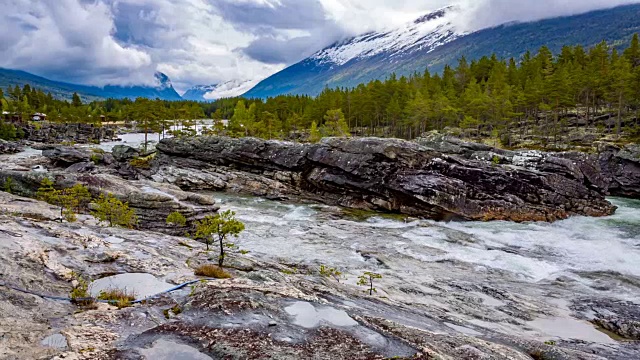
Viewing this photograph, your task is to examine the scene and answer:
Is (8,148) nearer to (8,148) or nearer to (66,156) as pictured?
(8,148)

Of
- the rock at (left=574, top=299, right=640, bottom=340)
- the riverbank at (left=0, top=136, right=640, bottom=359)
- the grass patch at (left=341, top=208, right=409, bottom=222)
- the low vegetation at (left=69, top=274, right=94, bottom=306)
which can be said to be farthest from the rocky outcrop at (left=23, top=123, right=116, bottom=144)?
the rock at (left=574, top=299, right=640, bottom=340)

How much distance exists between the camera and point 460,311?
15.5 meters

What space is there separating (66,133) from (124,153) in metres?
65.0

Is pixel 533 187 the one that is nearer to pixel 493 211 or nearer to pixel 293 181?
pixel 493 211

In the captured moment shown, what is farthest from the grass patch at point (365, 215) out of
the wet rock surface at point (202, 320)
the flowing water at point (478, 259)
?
the wet rock surface at point (202, 320)

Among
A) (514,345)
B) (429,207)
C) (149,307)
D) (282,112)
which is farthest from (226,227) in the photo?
(282,112)

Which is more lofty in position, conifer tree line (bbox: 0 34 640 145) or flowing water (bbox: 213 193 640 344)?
conifer tree line (bbox: 0 34 640 145)

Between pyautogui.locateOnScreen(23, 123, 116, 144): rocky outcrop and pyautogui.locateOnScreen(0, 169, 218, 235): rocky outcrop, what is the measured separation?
83565 mm

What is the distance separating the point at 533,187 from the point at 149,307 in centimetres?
3860

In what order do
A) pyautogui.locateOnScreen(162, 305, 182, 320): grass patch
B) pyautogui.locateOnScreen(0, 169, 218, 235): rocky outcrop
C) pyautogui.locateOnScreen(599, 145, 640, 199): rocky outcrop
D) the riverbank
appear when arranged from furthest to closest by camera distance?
pyautogui.locateOnScreen(599, 145, 640, 199): rocky outcrop < pyautogui.locateOnScreen(0, 169, 218, 235): rocky outcrop < pyautogui.locateOnScreen(162, 305, 182, 320): grass patch < the riverbank

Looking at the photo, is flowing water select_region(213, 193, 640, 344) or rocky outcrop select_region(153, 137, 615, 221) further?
rocky outcrop select_region(153, 137, 615, 221)

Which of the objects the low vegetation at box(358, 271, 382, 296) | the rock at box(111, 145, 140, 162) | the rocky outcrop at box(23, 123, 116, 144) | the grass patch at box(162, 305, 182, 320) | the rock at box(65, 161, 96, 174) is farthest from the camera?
the rocky outcrop at box(23, 123, 116, 144)

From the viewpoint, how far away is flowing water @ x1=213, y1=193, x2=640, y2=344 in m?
16.1

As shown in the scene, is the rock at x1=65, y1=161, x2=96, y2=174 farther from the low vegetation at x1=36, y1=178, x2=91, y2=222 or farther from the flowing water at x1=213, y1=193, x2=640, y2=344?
the low vegetation at x1=36, y1=178, x2=91, y2=222
